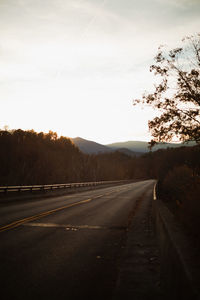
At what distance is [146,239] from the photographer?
25.4ft

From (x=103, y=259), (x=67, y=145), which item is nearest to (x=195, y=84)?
(x=103, y=259)

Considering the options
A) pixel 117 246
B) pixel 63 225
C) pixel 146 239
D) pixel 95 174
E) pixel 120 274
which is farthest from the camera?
pixel 95 174

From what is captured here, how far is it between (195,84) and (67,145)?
4239 inches

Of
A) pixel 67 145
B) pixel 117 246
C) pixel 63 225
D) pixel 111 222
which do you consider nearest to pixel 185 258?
pixel 117 246

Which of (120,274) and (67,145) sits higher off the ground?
(67,145)

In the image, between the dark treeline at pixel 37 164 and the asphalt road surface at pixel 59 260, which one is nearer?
the asphalt road surface at pixel 59 260

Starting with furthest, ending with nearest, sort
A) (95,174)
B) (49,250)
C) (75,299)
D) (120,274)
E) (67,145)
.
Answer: (67,145) → (95,174) → (49,250) → (120,274) → (75,299)

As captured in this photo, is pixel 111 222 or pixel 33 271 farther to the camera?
pixel 111 222

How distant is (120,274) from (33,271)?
1.66m

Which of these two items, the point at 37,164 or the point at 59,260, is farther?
the point at 37,164

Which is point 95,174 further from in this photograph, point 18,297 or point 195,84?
point 18,297

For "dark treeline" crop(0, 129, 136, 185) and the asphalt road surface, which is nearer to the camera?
the asphalt road surface

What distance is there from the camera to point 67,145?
11844 cm

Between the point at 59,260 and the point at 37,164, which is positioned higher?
the point at 37,164
